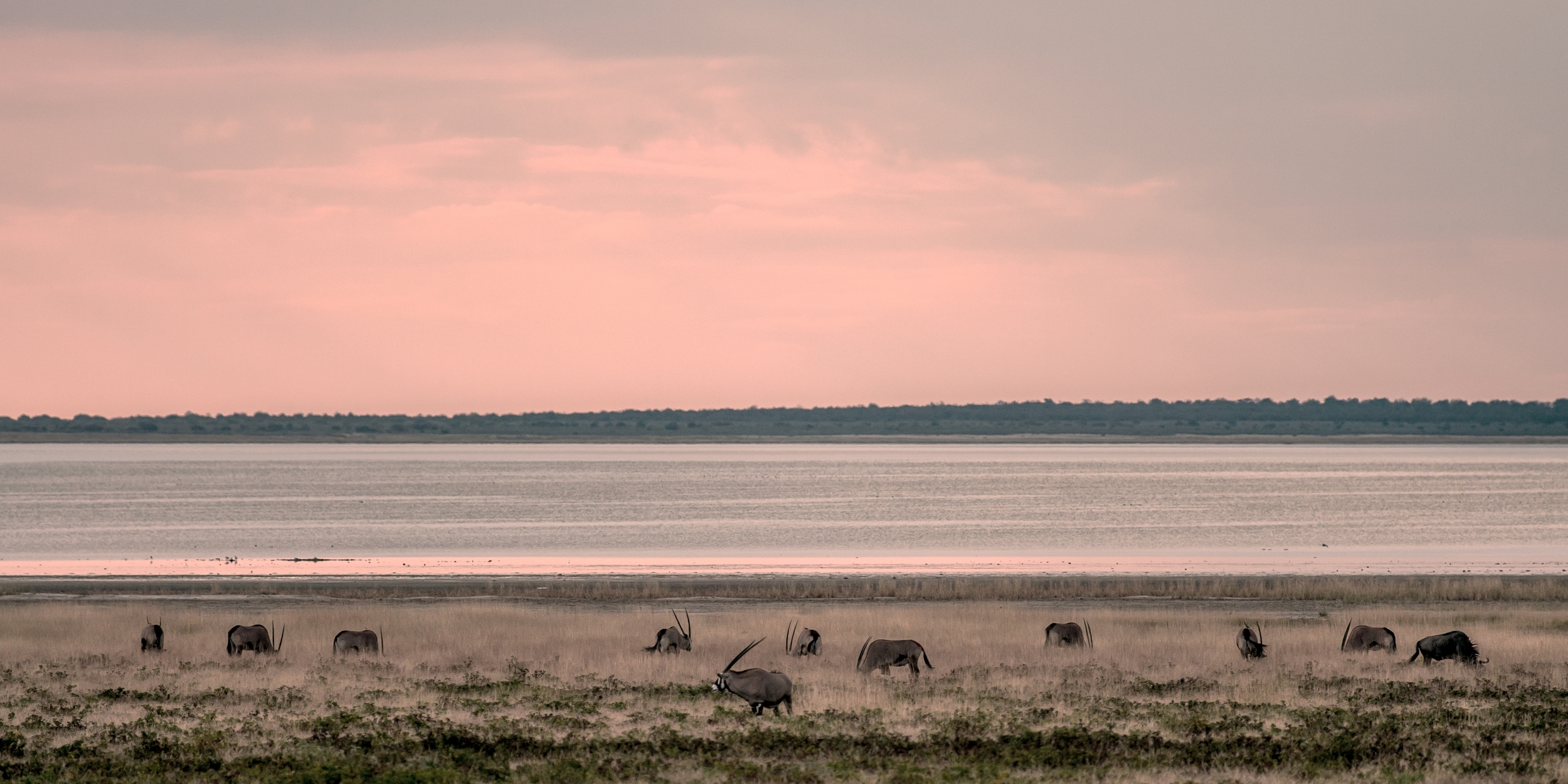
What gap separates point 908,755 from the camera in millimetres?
15922

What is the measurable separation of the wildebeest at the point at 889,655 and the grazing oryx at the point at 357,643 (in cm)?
838

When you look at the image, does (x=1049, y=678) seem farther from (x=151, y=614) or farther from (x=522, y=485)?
(x=522, y=485)

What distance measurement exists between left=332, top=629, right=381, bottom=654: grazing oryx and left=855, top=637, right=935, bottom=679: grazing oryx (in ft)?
27.5

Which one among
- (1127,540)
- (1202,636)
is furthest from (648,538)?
(1202,636)

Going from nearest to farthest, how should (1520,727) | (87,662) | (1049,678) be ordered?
(1520,727) → (1049,678) → (87,662)

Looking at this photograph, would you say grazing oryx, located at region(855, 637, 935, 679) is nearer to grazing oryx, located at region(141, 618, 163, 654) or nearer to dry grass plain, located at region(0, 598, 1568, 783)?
dry grass plain, located at region(0, 598, 1568, 783)

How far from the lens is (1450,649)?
76.9 ft

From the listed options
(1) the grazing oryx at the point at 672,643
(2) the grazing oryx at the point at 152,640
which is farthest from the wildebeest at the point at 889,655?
(2) the grazing oryx at the point at 152,640

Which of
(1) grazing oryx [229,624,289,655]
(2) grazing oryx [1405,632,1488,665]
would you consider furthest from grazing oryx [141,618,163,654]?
(2) grazing oryx [1405,632,1488,665]

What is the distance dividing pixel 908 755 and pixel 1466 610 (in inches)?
956

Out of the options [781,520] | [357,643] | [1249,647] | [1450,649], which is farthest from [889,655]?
[781,520]

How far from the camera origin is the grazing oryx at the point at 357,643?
25.4 meters

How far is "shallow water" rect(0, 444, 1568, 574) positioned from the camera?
223 ft

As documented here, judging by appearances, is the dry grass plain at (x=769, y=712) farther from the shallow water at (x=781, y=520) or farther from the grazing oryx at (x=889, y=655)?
the shallow water at (x=781, y=520)
